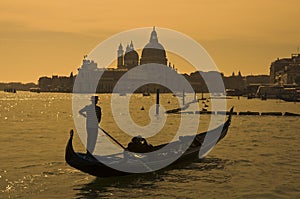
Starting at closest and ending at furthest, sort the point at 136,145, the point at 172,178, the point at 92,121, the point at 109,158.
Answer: the point at 92,121 < the point at 109,158 < the point at 136,145 < the point at 172,178

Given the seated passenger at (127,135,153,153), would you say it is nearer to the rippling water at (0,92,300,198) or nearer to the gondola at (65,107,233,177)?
the gondola at (65,107,233,177)

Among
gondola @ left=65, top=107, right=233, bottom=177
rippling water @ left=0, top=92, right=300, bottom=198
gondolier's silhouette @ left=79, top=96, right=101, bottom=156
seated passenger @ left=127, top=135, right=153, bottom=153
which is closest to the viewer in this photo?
rippling water @ left=0, top=92, right=300, bottom=198

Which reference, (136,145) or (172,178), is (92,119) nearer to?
(136,145)

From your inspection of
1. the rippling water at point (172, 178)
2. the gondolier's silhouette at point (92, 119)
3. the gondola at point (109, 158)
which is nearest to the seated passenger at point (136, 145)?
the gondola at point (109, 158)

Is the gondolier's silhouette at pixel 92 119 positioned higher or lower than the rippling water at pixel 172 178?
higher

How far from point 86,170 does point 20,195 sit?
7.77ft

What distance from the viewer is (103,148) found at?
26.7m

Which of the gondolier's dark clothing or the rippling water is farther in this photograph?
the gondolier's dark clothing

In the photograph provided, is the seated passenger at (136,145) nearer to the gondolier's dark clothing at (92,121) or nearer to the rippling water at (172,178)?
the rippling water at (172,178)

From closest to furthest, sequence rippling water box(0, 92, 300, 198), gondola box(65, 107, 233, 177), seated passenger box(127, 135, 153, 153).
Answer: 1. rippling water box(0, 92, 300, 198)
2. gondola box(65, 107, 233, 177)
3. seated passenger box(127, 135, 153, 153)

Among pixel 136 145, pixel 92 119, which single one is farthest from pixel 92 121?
pixel 136 145

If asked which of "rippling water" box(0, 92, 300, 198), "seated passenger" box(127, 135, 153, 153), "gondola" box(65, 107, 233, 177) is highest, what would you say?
"seated passenger" box(127, 135, 153, 153)

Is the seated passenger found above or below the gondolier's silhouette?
below

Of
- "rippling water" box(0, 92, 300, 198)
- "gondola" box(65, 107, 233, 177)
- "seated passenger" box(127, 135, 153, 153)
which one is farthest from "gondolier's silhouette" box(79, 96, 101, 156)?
"seated passenger" box(127, 135, 153, 153)
